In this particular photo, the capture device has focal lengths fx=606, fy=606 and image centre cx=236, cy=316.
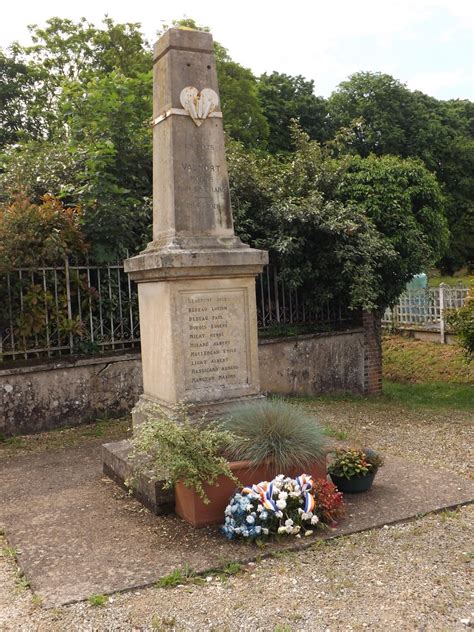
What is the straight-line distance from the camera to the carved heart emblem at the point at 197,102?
5473 millimetres

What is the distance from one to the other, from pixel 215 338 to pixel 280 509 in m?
1.78

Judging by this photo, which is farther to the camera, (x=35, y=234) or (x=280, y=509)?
(x=35, y=234)

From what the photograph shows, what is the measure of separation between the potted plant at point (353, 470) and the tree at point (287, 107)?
22377mm

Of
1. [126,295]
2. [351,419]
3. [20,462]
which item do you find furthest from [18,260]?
[351,419]

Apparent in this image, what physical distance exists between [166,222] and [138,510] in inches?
98.5

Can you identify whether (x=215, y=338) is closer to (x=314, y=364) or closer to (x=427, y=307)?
(x=314, y=364)

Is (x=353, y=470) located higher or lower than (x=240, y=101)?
lower

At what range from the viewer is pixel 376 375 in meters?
11.2

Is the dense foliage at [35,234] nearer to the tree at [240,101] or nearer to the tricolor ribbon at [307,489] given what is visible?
the tricolor ribbon at [307,489]

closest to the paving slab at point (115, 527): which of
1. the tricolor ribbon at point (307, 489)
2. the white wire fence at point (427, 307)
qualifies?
the tricolor ribbon at point (307, 489)

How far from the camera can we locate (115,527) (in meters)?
4.55

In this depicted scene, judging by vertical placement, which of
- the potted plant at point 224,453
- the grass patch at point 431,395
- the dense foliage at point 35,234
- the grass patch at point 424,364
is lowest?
the grass patch at point 431,395

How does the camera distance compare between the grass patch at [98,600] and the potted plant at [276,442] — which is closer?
the grass patch at [98,600]

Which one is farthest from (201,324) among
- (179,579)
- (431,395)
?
(431,395)
